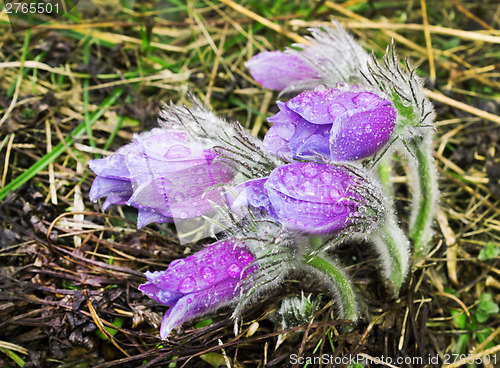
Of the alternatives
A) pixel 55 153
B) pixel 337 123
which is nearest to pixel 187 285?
pixel 337 123

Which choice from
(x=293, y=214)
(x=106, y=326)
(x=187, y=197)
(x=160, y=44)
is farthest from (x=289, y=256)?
(x=160, y=44)

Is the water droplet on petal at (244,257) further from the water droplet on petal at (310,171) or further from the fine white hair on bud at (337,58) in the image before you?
the fine white hair on bud at (337,58)

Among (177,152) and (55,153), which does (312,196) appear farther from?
(55,153)

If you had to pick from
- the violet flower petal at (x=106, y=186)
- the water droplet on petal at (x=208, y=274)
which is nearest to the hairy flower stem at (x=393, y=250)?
the water droplet on petal at (x=208, y=274)

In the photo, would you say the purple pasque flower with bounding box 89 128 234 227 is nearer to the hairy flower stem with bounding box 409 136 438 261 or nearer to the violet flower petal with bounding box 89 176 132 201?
the violet flower petal with bounding box 89 176 132 201

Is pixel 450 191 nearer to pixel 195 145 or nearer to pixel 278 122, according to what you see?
pixel 278 122
